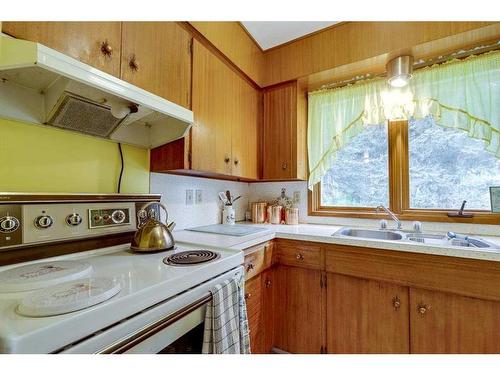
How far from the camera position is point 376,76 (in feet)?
5.92

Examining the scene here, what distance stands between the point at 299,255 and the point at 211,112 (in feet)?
3.43

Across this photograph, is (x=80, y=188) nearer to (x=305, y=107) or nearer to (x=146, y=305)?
(x=146, y=305)

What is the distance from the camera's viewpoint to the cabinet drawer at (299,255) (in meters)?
1.44

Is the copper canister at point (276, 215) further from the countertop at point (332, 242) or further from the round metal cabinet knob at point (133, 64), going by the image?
the round metal cabinet knob at point (133, 64)

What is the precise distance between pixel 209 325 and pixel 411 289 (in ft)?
3.44

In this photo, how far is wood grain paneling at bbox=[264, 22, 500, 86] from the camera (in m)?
1.39

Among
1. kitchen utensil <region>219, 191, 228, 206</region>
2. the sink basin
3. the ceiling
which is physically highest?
the ceiling

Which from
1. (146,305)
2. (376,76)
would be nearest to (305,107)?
(376,76)

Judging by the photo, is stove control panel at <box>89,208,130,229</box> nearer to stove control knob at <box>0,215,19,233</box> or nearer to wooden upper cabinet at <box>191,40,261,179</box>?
stove control knob at <box>0,215,19,233</box>

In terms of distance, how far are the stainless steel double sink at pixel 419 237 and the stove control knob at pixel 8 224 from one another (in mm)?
1524

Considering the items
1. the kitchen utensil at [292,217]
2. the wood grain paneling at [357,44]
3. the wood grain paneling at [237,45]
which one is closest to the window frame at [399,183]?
the kitchen utensil at [292,217]

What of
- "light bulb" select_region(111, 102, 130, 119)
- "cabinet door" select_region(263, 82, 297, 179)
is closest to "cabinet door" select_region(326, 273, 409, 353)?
"cabinet door" select_region(263, 82, 297, 179)

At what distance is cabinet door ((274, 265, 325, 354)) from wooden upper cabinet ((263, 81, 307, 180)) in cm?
76

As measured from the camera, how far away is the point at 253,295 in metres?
1.36
